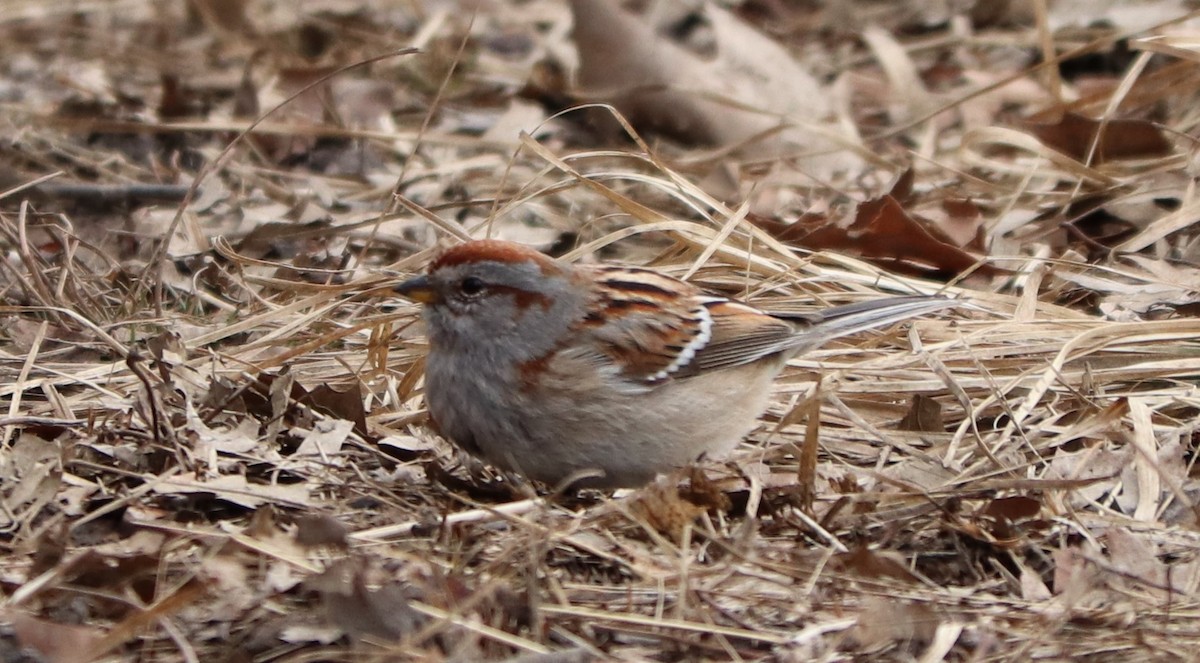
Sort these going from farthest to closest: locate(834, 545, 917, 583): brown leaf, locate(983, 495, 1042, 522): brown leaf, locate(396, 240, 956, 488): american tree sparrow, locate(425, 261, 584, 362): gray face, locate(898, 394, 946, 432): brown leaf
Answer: locate(898, 394, 946, 432): brown leaf < locate(425, 261, 584, 362): gray face < locate(396, 240, 956, 488): american tree sparrow < locate(983, 495, 1042, 522): brown leaf < locate(834, 545, 917, 583): brown leaf

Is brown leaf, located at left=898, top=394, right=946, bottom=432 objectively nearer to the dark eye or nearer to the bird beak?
the dark eye

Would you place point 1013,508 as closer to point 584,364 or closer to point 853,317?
point 853,317

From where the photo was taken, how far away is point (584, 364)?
13.3ft

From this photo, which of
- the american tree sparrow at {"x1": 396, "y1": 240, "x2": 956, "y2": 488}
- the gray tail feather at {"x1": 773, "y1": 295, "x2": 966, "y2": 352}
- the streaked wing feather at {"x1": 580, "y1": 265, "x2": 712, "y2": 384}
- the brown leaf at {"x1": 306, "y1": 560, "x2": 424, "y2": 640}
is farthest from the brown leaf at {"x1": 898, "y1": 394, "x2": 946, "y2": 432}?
the brown leaf at {"x1": 306, "y1": 560, "x2": 424, "y2": 640}

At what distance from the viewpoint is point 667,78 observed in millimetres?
7496

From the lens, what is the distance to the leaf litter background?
3.23 m

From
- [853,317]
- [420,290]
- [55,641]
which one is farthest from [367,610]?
[853,317]

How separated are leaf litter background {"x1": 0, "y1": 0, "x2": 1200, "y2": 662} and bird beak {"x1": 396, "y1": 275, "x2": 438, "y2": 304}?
33cm

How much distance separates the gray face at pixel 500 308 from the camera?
4109mm

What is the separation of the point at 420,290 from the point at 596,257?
6.79ft

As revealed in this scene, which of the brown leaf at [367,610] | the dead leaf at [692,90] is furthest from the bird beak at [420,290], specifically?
the dead leaf at [692,90]

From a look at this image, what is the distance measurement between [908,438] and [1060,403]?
1.69 ft

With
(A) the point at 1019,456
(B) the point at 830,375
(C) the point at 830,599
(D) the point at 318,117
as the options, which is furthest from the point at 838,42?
(C) the point at 830,599

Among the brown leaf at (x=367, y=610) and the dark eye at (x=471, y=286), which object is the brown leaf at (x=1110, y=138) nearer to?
the dark eye at (x=471, y=286)
